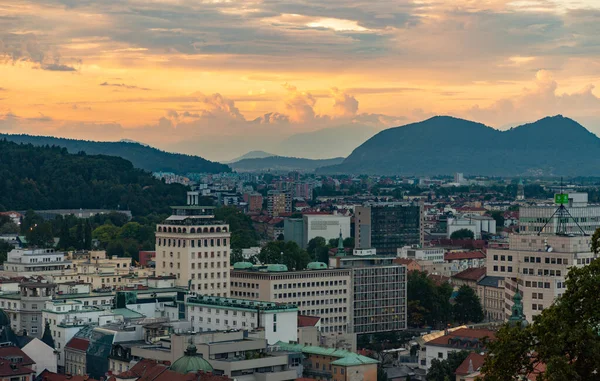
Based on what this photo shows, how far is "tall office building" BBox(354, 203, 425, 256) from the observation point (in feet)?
625

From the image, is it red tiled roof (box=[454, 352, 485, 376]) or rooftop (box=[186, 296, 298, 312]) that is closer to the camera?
red tiled roof (box=[454, 352, 485, 376])

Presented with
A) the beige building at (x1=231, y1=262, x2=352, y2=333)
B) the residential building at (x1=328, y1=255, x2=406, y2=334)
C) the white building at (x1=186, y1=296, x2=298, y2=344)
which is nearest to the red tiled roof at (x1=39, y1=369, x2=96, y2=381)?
the white building at (x1=186, y1=296, x2=298, y2=344)

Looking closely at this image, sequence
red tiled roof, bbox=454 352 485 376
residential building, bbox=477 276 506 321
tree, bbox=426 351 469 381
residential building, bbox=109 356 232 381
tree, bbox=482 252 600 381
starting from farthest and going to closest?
residential building, bbox=477 276 506 321
tree, bbox=426 351 469 381
red tiled roof, bbox=454 352 485 376
residential building, bbox=109 356 232 381
tree, bbox=482 252 600 381

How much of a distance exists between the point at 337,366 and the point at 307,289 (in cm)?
3601

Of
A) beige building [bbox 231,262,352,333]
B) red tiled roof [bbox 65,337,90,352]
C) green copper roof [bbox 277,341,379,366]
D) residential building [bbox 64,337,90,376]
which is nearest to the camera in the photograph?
green copper roof [bbox 277,341,379,366]

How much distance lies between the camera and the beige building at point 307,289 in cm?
10950

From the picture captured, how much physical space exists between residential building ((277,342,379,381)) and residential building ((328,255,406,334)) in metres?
37.9

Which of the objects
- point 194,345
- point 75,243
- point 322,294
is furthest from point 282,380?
point 75,243

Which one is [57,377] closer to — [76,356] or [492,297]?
[76,356]

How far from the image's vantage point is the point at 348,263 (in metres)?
119

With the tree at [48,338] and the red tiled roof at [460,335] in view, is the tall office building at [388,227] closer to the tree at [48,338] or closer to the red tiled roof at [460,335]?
the red tiled roof at [460,335]

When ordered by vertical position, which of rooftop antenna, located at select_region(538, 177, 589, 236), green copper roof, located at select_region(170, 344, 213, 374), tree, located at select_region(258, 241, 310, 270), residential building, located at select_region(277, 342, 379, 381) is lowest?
residential building, located at select_region(277, 342, 379, 381)

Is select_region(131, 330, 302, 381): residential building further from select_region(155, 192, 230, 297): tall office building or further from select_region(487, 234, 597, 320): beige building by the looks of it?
select_region(155, 192, 230, 297): tall office building

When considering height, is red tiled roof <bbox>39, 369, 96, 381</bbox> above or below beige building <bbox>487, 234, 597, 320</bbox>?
below
